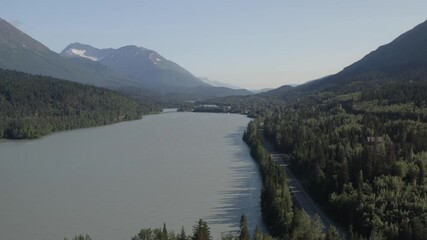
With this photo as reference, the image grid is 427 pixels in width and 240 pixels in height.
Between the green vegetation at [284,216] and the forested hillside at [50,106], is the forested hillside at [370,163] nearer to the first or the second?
the green vegetation at [284,216]

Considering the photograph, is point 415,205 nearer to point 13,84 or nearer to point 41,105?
point 41,105

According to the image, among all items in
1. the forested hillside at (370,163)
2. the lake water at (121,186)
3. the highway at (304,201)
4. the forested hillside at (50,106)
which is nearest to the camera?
the forested hillside at (370,163)

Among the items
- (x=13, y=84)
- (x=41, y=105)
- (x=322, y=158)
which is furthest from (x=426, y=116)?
(x=13, y=84)

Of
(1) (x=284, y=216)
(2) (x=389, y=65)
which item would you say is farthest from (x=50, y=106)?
(2) (x=389, y=65)

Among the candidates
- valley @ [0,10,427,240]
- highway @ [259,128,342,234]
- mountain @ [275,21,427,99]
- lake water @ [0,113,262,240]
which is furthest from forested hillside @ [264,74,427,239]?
mountain @ [275,21,427,99]

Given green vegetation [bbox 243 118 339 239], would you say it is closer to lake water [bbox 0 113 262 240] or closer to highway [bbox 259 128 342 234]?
lake water [bbox 0 113 262 240]

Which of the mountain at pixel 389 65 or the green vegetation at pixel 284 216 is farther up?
the mountain at pixel 389 65

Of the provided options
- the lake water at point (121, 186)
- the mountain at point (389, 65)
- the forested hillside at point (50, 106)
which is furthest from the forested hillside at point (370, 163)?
the mountain at point (389, 65)
